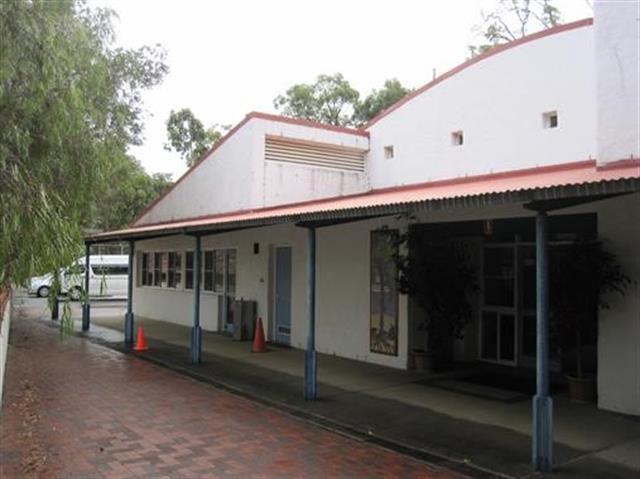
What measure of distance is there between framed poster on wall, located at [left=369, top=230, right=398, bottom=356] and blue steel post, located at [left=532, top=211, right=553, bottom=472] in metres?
4.73

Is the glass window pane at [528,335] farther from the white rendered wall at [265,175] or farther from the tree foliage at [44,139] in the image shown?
the tree foliage at [44,139]

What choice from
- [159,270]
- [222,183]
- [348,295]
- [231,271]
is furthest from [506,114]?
[159,270]

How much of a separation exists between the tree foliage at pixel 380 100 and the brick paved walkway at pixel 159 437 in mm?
26843

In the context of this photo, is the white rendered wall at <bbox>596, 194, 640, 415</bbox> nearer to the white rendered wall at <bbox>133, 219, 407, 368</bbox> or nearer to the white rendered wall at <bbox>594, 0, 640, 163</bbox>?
the white rendered wall at <bbox>594, 0, 640, 163</bbox>

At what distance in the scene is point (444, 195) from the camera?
744 cm

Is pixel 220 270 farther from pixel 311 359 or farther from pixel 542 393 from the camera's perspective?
pixel 542 393

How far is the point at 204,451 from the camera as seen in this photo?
659cm

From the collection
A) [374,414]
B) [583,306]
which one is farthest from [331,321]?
[583,306]

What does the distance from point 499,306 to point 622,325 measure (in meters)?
3.43

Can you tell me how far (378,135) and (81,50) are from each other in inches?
376

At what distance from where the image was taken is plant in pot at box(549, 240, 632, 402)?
307 inches

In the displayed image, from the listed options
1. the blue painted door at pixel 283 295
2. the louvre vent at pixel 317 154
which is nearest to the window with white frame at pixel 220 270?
the blue painted door at pixel 283 295

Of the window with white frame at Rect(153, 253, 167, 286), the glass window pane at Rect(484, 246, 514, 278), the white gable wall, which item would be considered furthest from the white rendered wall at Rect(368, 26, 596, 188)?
the window with white frame at Rect(153, 253, 167, 286)

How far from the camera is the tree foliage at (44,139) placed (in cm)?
428
